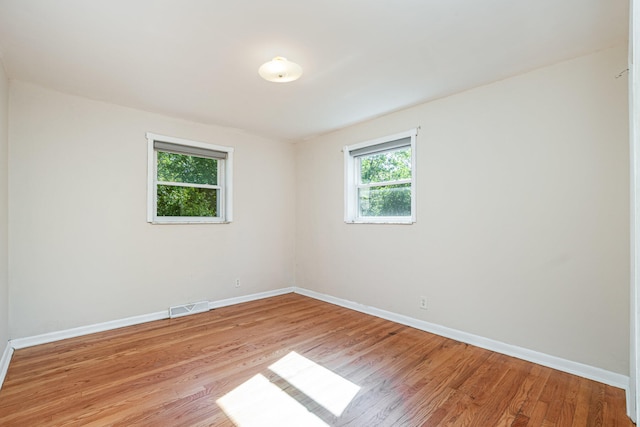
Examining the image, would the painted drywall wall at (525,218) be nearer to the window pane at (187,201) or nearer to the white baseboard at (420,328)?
the white baseboard at (420,328)

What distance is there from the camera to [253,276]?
14.7 feet

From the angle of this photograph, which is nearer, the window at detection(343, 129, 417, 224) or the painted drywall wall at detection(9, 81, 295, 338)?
the painted drywall wall at detection(9, 81, 295, 338)

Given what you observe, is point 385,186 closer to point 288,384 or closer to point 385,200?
point 385,200

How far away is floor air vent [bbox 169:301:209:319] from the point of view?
12.0 ft

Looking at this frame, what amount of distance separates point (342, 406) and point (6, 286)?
307 cm

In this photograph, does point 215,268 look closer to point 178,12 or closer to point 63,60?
point 63,60

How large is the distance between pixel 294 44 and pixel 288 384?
247cm

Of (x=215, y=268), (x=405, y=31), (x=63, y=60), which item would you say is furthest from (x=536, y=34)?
(x=215, y=268)

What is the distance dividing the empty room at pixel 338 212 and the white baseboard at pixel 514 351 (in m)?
0.02

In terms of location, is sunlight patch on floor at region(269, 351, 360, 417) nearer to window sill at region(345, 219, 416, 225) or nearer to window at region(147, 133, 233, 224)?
window sill at region(345, 219, 416, 225)

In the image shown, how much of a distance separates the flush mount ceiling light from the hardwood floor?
91.4 inches

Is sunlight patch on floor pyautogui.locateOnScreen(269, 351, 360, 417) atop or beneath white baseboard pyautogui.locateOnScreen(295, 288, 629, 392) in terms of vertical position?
beneath

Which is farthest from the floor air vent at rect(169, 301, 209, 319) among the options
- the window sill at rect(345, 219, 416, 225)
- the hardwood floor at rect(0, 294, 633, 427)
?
the window sill at rect(345, 219, 416, 225)

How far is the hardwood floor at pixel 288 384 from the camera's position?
182cm
